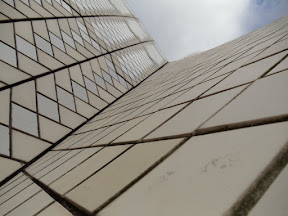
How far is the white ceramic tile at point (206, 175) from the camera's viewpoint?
0.65m

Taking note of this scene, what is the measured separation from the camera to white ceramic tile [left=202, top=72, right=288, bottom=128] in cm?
91

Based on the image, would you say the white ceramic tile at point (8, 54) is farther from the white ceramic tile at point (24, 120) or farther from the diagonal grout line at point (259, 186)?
the diagonal grout line at point (259, 186)

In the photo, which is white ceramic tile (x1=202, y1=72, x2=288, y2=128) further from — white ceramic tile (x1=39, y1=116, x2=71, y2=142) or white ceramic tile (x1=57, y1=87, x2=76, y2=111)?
white ceramic tile (x1=57, y1=87, x2=76, y2=111)

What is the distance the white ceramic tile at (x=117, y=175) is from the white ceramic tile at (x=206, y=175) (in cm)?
9

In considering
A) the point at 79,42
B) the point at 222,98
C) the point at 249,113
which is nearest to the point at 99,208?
the point at 249,113

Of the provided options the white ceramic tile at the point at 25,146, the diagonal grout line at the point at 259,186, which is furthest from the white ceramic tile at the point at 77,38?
the diagonal grout line at the point at 259,186

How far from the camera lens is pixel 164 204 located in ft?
2.50

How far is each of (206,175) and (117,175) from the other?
543mm

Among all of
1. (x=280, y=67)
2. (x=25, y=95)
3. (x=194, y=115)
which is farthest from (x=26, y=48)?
(x=280, y=67)

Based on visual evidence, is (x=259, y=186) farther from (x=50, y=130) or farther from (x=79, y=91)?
(x=79, y=91)

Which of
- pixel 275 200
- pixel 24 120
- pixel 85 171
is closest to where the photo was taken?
pixel 275 200

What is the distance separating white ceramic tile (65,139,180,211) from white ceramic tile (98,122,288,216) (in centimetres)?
9

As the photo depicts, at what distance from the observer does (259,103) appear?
103cm

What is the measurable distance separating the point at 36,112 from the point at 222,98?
9.28 ft
